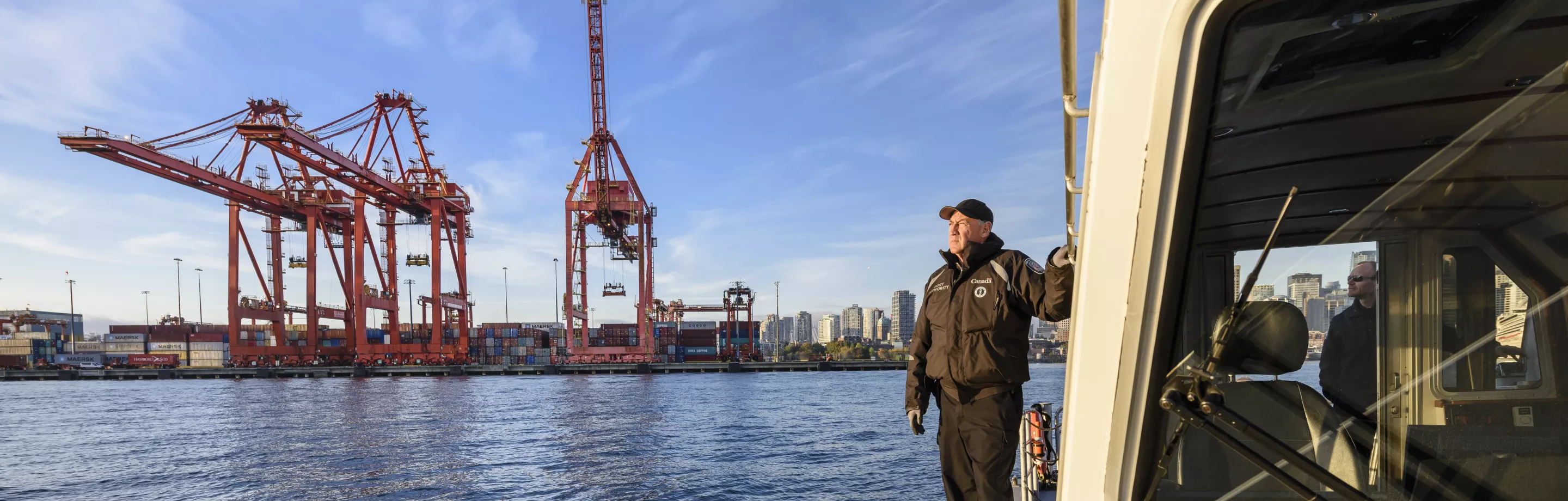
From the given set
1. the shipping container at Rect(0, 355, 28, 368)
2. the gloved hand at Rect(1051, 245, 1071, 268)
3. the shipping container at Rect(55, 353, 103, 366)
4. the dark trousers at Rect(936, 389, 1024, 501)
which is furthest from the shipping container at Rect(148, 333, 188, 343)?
the gloved hand at Rect(1051, 245, 1071, 268)

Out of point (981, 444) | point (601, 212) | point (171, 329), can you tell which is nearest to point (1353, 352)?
point (981, 444)

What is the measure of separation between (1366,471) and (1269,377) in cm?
16

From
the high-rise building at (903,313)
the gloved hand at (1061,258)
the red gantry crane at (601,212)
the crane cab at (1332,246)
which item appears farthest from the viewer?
the high-rise building at (903,313)

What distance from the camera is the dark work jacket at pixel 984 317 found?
2215mm

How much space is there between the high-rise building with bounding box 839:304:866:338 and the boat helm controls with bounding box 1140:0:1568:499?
128837mm

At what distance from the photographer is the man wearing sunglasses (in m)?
1.13

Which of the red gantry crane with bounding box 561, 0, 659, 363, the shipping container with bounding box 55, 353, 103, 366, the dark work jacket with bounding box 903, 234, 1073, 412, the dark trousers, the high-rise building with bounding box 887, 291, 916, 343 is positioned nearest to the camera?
the dark work jacket with bounding box 903, 234, 1073, 412

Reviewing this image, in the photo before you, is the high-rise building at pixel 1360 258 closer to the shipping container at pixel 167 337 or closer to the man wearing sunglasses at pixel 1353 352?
the man wearing sunglasses at pixel 1353 352

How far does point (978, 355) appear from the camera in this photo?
2.36 m

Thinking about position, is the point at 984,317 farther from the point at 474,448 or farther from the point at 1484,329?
the point at 474,448

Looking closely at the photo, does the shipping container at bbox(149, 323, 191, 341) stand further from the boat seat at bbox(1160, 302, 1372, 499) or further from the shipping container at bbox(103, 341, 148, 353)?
the boat seat at bbox(1160, 302, 1372, 499)

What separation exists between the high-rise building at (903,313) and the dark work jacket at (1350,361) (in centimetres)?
9365

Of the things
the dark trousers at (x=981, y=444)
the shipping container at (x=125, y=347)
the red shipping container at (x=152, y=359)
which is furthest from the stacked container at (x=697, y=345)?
the dark trousers at (x=981, y=444)

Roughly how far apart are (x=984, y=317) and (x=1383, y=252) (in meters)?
1.23
